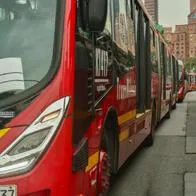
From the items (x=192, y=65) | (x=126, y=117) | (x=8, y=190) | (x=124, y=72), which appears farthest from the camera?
(x=192, y=65)

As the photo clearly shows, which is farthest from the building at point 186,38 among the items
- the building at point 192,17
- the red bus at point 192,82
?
the red bus at point 192,82

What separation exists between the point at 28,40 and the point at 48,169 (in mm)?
1067

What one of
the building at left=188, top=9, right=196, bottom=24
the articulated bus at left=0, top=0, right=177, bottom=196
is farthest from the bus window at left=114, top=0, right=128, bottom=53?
the building at left=188, top=9, right=196, bottom=24

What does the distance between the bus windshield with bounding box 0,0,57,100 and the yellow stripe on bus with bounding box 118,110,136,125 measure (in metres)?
2.49

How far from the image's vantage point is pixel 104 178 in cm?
576

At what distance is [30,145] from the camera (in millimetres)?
4012

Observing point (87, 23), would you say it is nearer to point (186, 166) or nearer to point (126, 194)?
point (126, 194)

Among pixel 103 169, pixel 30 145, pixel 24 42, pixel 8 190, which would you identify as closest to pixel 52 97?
pixel 30 145

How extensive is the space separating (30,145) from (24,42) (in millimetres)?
889

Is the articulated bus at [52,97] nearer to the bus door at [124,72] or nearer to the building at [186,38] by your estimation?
the bus door at [124,72]

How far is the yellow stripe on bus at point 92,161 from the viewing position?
4.98m

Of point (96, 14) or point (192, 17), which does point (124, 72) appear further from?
point (192, 17)

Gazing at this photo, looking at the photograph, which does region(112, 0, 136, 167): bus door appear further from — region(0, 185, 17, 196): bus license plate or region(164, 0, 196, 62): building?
region(164, 0, 196, 62): building

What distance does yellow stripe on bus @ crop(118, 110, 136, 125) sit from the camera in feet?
22.3
